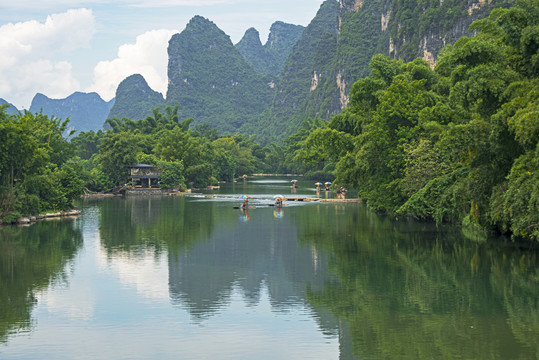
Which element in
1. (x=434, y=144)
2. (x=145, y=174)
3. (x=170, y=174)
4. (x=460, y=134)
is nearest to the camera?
(x=460, y=134)

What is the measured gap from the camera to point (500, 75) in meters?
31.1

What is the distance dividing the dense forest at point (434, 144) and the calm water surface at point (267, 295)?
119 inches

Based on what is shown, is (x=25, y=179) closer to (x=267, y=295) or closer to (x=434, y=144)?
(x=434, y=144)

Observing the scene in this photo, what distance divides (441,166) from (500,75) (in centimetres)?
1441

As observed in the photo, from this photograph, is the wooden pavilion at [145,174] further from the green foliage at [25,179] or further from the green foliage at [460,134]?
the green foliage at [460,134]

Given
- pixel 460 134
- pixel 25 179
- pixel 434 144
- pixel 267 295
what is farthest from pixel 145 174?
pixel 267 295

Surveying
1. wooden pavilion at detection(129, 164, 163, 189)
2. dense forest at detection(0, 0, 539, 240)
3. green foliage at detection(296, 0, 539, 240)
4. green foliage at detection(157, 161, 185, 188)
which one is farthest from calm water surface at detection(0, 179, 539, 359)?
green foliage at detection(157, 161, 185, 188)

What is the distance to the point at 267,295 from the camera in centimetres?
2525

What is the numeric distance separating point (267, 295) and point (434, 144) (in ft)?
80.5

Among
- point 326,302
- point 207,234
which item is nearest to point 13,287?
point 326,302

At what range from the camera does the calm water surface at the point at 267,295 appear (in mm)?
18344

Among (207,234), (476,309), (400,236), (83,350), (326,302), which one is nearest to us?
(83,350)

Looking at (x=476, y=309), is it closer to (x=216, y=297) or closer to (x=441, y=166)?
(x=216, y=297)

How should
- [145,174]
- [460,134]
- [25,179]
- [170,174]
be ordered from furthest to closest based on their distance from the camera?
[170,174] < [145,174] < [25,179] < [460,134]
